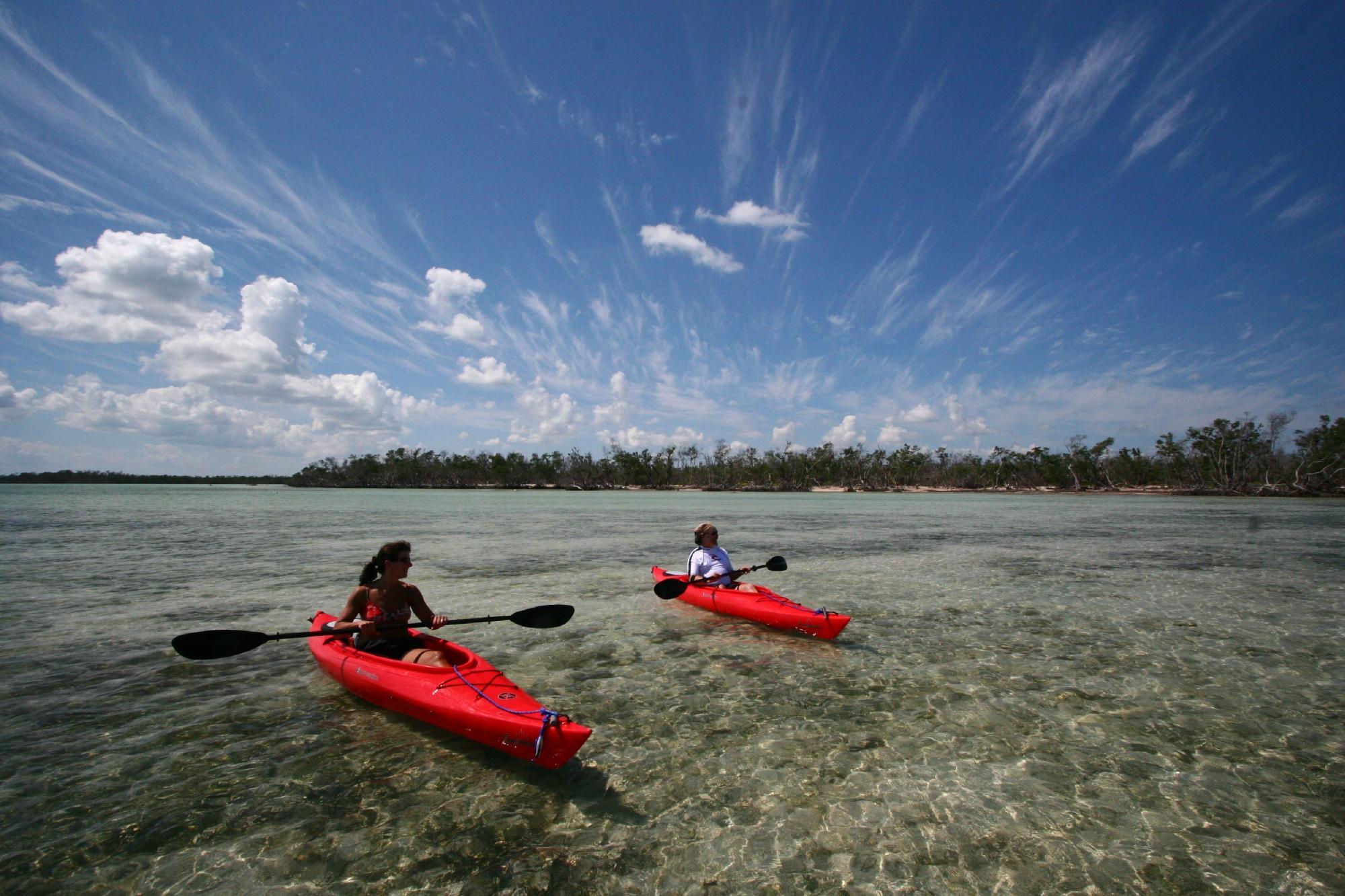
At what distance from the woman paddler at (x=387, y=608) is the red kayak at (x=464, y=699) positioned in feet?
0.65

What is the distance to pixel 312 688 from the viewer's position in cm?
781

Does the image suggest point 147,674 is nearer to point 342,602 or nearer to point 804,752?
point 342,602

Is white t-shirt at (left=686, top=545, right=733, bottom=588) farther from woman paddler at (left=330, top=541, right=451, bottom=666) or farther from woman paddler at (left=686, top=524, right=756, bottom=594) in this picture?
woman paddler at (left=330, top=541, right=451, bottom=666)

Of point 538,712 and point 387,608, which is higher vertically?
point 387,608

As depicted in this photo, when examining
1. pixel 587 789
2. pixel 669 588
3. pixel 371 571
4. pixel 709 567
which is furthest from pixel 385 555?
pixel 709 567

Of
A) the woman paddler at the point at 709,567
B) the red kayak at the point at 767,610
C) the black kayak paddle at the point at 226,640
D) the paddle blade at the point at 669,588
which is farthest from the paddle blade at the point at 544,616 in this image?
the woman paddler at the point at 709,567

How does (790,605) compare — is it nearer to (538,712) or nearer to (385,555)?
(538,712)

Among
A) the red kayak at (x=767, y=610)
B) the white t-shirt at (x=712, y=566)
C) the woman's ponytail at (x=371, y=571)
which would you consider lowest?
the red kayak at (x=767, y=610)

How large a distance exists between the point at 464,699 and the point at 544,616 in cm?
256

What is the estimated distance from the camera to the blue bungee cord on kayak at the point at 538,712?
5.14m

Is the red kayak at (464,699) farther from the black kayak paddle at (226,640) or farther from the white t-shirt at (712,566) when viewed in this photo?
the white t-shirt at (712,566)

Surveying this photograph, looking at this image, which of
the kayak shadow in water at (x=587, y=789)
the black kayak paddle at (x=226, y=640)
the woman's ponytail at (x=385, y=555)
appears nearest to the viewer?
the kayak shadow in water at (x=587, y=789)

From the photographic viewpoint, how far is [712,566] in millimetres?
12258

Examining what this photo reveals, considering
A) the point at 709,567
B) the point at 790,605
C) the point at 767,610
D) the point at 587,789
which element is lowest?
the point at 587,789
